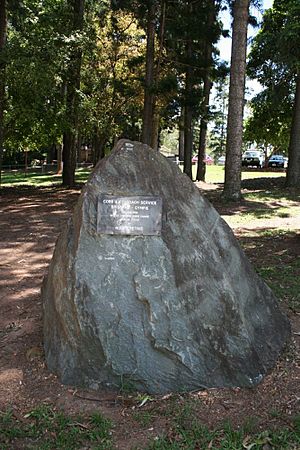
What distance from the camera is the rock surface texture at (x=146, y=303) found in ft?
11.5

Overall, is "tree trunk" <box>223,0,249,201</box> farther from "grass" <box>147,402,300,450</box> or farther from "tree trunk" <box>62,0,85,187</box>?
"grass" <box>147,402,300,450</box>

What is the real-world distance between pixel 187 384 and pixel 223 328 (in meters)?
0.50

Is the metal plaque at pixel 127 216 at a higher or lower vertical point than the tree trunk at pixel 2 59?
lower

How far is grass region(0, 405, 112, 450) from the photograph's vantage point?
2.96m

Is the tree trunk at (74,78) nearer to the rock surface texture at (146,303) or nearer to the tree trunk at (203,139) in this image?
the tree trunk at (203,139)

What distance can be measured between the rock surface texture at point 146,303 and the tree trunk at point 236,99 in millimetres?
9038

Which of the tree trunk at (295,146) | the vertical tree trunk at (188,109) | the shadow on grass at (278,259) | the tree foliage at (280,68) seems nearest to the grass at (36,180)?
the vertical tree trunk at (188,109)

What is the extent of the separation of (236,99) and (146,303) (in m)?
9.68

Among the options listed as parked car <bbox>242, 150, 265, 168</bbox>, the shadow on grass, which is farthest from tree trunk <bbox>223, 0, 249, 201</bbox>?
parked car <bbox>242, 150, 265, 168</bbox>

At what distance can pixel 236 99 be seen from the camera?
12109mm

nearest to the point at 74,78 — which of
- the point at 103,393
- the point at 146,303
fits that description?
the point at 146,303

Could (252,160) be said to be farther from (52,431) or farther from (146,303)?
(52,431)

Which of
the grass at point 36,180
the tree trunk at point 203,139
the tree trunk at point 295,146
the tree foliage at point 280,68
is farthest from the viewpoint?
the grass at point 36,180

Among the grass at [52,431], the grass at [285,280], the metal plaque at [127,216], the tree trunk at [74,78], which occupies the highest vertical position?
Answer: the tree trunk at [74,78]
